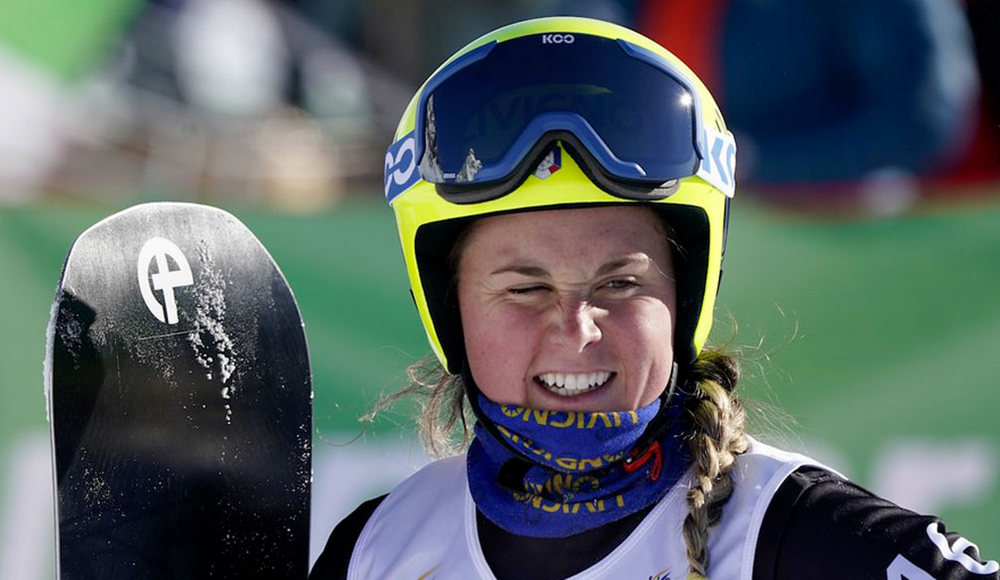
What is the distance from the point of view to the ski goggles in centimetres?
238

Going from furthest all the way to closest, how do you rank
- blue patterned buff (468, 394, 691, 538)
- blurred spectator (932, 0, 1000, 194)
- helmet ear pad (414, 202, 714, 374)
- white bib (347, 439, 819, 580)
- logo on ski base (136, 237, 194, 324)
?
blurred spectator (932, 0, 1000, 194)
logo on ski base (136, 237, 194, 324)
helmet ear pad (414, 202, 714, 374)
blue patterned buff (468, 394, 691, 538)
white bib (347, 439, 819, 580)

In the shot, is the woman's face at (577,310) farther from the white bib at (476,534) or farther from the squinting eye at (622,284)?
the white bib at (476,534)

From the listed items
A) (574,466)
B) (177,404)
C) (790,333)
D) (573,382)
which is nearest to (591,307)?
(573,382)

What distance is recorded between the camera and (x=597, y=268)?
7.89ft

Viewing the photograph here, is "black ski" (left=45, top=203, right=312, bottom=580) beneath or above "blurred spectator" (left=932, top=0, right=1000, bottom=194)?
beneath

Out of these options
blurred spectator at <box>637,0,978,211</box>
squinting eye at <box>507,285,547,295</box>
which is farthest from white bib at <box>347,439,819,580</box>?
blurred spectator at <box>637,0,978,211</box>

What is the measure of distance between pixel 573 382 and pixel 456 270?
0.37m

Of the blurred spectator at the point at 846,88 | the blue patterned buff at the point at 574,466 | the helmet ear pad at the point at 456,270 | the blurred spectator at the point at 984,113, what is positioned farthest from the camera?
the blurred spectator at the point at 984,113

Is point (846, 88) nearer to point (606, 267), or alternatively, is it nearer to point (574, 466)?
point (606, 267)

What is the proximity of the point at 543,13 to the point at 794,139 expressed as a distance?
1322 millimetres

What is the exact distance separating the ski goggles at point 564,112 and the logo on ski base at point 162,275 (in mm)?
645

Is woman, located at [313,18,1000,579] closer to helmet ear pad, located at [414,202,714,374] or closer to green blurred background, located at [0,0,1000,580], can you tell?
helmet ear pad, located at [414,202,714,374]

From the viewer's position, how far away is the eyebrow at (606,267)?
7.91 ft

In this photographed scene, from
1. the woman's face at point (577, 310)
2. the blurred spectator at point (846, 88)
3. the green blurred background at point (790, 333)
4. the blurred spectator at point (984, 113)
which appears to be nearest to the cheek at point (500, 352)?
the woman's face at point (577, 310)
